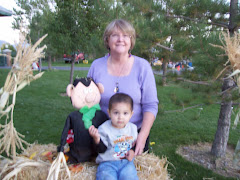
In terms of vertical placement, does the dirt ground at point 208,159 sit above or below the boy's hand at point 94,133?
below

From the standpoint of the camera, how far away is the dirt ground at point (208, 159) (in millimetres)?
3379

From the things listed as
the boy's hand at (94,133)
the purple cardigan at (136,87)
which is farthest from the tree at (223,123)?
the boy's hand at (94,133)

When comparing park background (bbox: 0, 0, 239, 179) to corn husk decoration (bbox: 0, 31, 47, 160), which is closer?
corn husk decoration (bbox: 0, 31, 47, 160)

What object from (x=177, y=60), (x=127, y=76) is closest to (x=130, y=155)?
(x=127, y=76)

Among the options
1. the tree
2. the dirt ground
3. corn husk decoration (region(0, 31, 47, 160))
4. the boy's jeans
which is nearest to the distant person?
the boy's jeans

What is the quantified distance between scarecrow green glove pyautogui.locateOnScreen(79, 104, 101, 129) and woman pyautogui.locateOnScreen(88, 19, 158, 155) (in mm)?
231

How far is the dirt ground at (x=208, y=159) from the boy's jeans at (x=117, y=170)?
2.16 meters

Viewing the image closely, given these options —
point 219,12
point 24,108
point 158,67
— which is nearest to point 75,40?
point 24,108

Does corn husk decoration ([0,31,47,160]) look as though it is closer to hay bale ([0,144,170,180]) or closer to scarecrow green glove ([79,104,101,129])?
hay bale ([0,144,170,180])

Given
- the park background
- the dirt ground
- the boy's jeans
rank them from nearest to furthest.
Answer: the boy's jeans, the park background, the dirt ground

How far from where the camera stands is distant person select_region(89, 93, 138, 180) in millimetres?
1752

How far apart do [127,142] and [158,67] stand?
6.82ft

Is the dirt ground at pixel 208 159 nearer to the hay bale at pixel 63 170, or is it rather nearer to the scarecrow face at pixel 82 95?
the hay bale at pixel 63 170

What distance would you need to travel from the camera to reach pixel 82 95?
1873 millimetres
